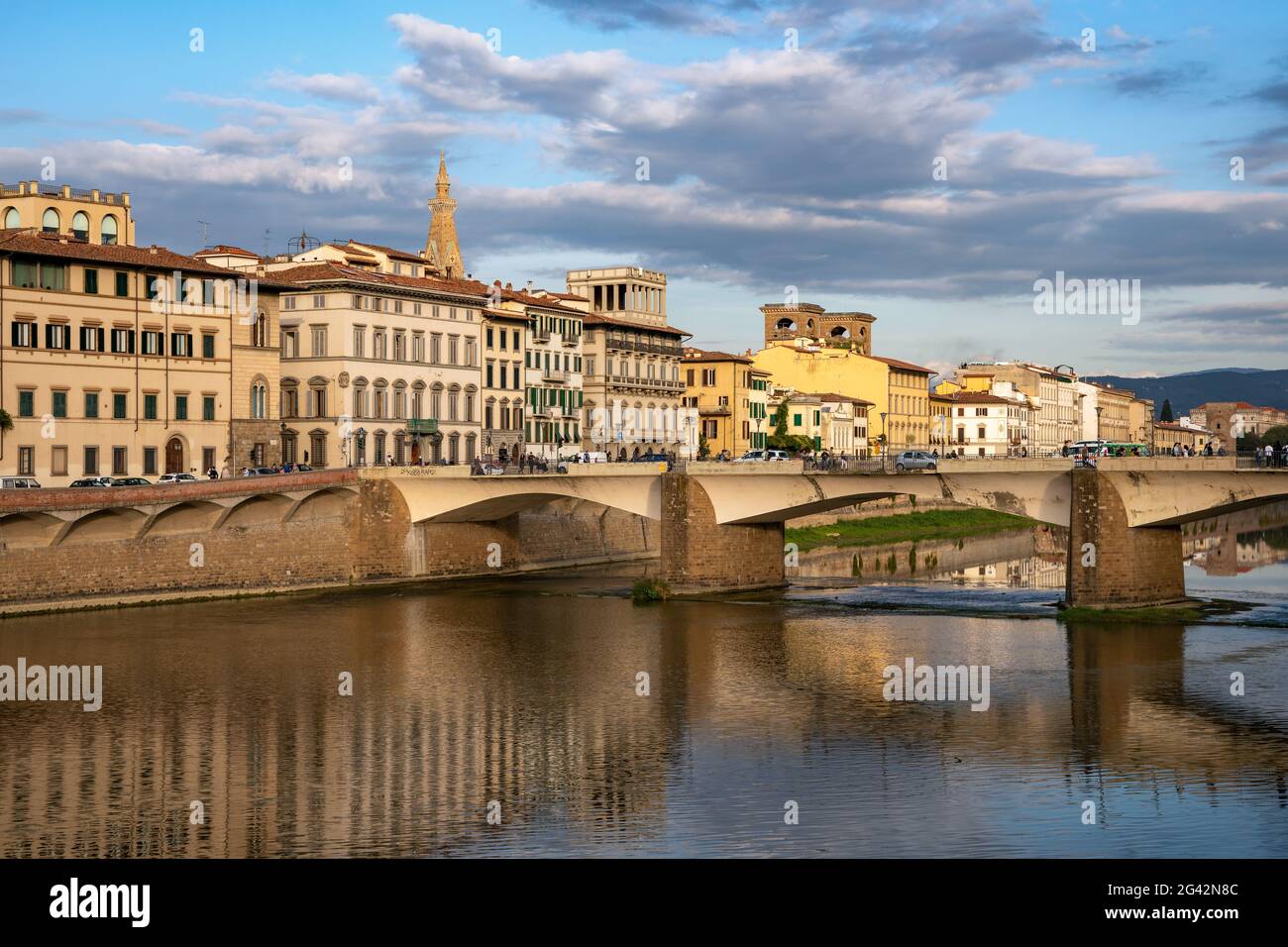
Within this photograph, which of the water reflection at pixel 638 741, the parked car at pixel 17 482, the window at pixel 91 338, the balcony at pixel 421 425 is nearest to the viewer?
the water reflection at pixel 638 741

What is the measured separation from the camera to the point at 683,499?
65.7 m

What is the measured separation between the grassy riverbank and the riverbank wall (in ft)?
67.4

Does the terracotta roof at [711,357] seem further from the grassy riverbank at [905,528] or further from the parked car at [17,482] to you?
the parked car at [17,482]

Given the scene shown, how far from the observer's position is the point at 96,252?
6988cm

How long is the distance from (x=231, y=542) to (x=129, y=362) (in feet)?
38.2

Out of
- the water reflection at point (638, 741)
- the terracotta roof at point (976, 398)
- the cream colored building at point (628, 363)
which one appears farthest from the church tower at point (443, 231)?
the water reflection at point (638, 741)

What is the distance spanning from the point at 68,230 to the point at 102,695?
4718 centimetres

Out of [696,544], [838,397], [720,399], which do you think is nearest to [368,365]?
[696,544]

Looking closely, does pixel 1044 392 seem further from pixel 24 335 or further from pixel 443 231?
pixel 24 335

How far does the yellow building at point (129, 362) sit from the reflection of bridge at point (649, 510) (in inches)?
373

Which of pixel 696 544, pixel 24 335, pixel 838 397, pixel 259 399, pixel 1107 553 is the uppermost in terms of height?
pixel 838 397

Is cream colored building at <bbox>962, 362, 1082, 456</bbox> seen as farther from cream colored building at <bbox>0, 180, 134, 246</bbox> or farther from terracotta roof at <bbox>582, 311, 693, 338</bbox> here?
cream colored building at <bbox>0, 180, 134, 246</bbox>

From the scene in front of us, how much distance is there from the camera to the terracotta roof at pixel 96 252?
67.1 metres
